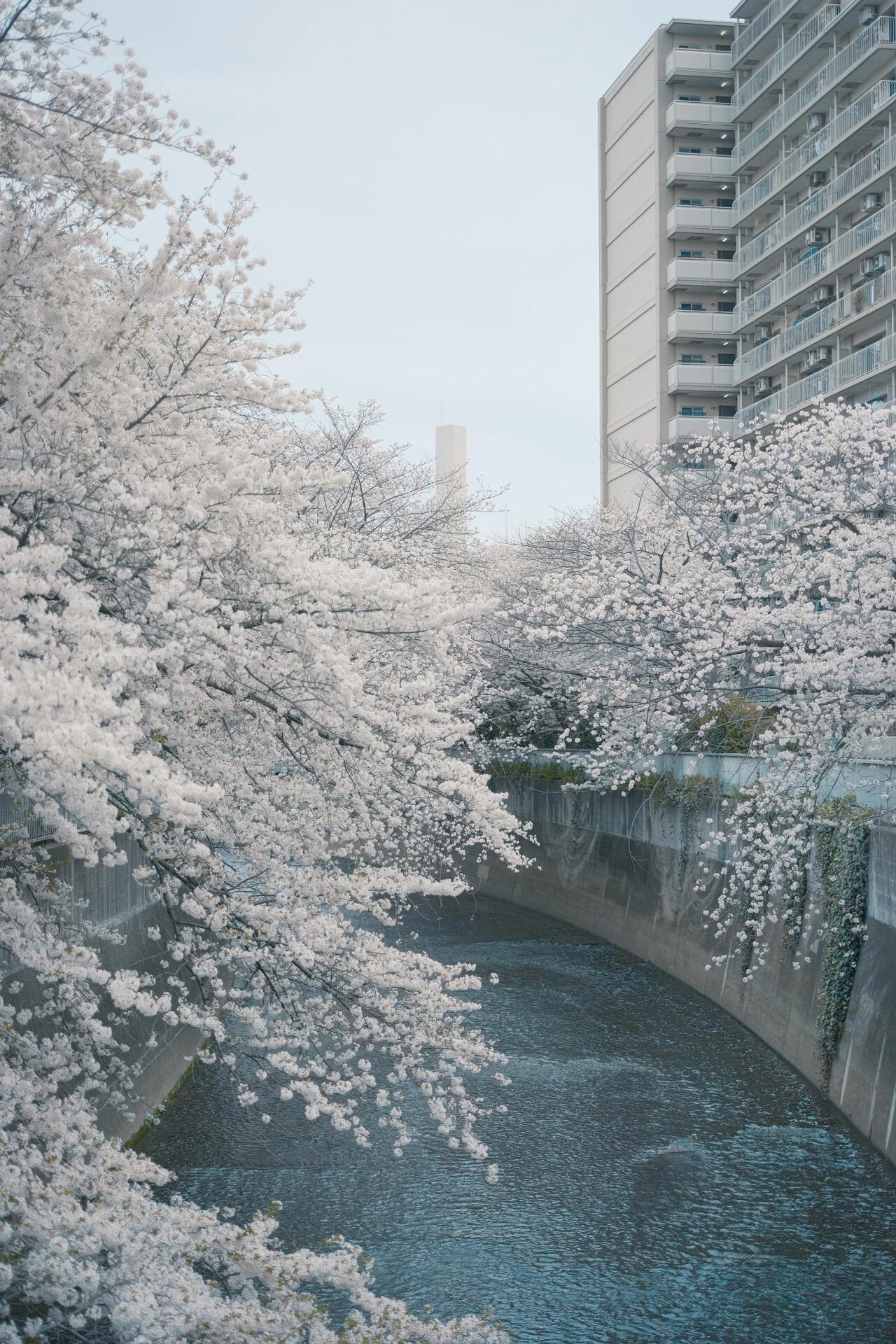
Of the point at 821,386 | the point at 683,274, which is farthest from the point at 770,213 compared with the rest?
the point at 821,386

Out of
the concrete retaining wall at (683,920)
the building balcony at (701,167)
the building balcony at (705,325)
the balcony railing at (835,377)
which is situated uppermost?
the building balcony at (701,167)

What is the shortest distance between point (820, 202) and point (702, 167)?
887 centimetres

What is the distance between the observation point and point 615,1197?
1158 centimetres

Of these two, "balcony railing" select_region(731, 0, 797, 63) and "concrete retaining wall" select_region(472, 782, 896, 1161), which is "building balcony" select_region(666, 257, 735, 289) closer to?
"balcony railing" select_region(731, 0, 797, 63)

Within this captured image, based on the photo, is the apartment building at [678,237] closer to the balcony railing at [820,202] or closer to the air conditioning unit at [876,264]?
the balcony railing at [820,202]

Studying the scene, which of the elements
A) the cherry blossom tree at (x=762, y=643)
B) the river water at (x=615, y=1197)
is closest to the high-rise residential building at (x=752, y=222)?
the cherry blossom tree at (x=762, y=643)

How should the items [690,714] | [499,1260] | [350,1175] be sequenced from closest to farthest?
[499,1260], [350,1175], [690,714]

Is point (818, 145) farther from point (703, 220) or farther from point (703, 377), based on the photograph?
point (703, 377)

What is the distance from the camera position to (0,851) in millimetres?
7742

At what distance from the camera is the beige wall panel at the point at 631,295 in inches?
2052

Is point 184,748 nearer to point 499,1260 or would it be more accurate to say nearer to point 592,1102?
point 499,1260

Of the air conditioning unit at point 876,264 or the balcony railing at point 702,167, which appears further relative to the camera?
the balcony railing at point 702,167

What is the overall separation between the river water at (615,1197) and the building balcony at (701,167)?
138 ft

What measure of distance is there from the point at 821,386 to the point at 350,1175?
35.6 metres
